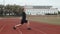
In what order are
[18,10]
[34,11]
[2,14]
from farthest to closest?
1. [34,11]
2. [18,10]
3. [2,14]

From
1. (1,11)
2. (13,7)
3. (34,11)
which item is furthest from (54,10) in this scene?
(1,11)

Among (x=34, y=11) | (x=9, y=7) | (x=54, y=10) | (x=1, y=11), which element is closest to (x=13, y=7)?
(x=9, y=7)

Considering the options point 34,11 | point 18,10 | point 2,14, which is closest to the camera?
point 2,14

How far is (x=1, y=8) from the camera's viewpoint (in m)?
114

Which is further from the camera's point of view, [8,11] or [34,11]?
[34,11]

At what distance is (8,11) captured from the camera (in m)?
116

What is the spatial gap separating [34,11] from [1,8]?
3706cm

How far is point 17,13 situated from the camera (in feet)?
375

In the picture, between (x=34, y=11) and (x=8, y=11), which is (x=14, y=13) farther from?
(x=34, y=11)

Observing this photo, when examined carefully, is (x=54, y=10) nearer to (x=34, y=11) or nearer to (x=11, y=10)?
(x=34, y=11)

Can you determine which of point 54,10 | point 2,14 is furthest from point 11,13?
point 54,10

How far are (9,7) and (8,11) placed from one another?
9.79 ft

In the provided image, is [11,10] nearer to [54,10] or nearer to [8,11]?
[8,11]

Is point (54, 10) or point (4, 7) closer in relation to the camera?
point (4, 7)
